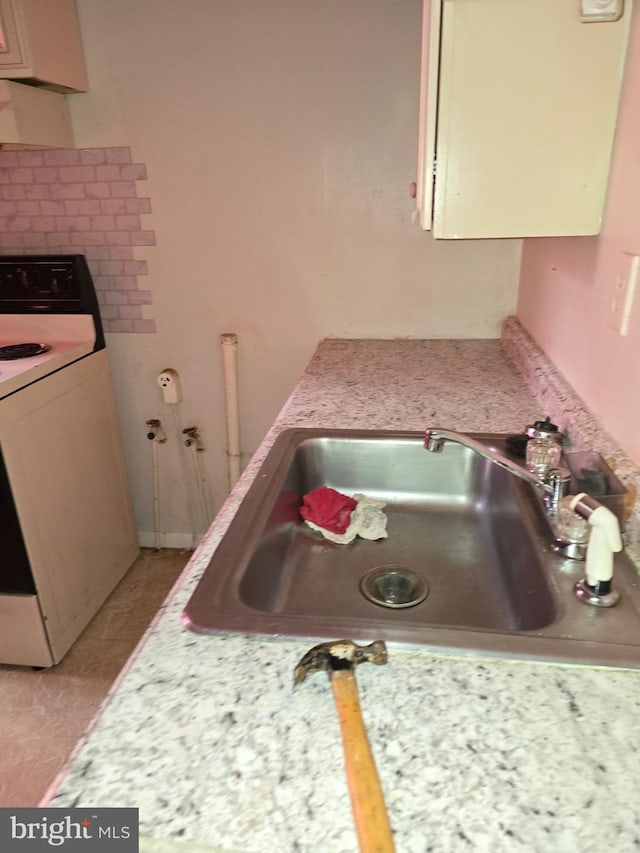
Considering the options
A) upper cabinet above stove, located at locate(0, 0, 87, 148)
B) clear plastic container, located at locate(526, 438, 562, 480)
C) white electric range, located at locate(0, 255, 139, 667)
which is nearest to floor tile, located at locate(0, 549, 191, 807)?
white electric range, located at locate(0, 255, 139, 667)

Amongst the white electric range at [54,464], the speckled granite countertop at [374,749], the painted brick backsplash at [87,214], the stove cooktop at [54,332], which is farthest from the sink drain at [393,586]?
the painted brick backsplash at [87,214]

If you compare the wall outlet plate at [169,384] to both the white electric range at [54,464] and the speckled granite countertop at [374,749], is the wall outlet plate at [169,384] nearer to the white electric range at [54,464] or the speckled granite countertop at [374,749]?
the white electric range at [54,464]

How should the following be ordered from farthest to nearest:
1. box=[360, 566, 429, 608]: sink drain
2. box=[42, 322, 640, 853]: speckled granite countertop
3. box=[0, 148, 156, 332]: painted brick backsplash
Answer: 1. box=[0, 148, 156, 332]: painted brick backsplash
2. box=[360, 566, 429, 608]: sink drain
3. box=[42, 322, 640, 853]: speckled granite countertop

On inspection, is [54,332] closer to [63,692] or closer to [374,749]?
[63,692]

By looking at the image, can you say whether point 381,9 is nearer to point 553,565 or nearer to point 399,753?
point 553,565

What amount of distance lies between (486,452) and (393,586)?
296 millimetres

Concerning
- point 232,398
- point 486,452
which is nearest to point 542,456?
point 486,452

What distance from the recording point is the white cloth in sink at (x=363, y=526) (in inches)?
44.7

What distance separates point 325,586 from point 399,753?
0.49 meters

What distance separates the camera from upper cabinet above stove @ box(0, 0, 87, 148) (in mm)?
1703

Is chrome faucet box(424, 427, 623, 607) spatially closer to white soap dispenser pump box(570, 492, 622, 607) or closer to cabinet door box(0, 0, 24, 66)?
white soap dispenser pump box(570, 492, 622, 607)

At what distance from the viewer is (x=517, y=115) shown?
1.00 meters

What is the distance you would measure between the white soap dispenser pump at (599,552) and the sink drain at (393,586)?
32 centimetres

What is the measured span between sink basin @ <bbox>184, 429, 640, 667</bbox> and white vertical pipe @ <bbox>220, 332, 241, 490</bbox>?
1.03 metres
